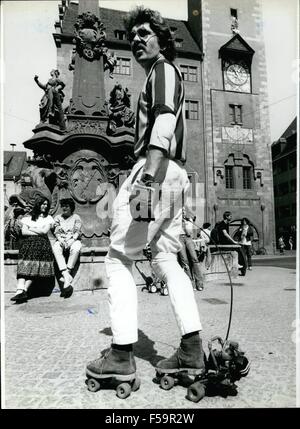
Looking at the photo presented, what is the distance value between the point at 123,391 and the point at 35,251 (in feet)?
14.8

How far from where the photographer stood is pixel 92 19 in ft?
32.7

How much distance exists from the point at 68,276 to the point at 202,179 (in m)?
25.3

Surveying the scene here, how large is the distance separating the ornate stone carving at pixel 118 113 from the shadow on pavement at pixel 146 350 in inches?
265

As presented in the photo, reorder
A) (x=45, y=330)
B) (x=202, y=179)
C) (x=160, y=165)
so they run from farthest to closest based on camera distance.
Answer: (x=202, y=179), (x=45, y=330), (x=160, y=165)

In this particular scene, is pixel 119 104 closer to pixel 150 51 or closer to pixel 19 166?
pixel 150 51

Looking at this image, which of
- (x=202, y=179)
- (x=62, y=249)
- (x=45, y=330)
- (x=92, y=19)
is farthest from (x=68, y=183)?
(x=202, y=179)

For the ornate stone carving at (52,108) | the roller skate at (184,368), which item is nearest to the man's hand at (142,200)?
the roller skate at (184,368)

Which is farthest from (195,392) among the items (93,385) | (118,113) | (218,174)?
(218,174)

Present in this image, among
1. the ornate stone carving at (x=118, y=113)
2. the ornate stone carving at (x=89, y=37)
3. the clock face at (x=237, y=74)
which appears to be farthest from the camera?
the clock face at (x=237, y=74)

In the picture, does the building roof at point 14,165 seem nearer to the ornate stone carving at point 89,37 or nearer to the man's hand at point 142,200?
the ornate stone carving at point 89,37

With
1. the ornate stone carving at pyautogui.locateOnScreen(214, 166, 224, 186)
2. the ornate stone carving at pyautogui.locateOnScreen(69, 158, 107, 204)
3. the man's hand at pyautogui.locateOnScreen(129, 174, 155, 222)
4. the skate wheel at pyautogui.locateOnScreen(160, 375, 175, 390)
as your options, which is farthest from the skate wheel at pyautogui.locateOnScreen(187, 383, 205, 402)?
the ornate stone carving at pyautogui.locateOnScreen(214, 166, 224, 186)

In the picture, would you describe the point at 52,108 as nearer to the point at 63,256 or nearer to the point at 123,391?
the point at 63,256

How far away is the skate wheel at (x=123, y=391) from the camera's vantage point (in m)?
2.07

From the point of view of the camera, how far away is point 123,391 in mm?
2076
